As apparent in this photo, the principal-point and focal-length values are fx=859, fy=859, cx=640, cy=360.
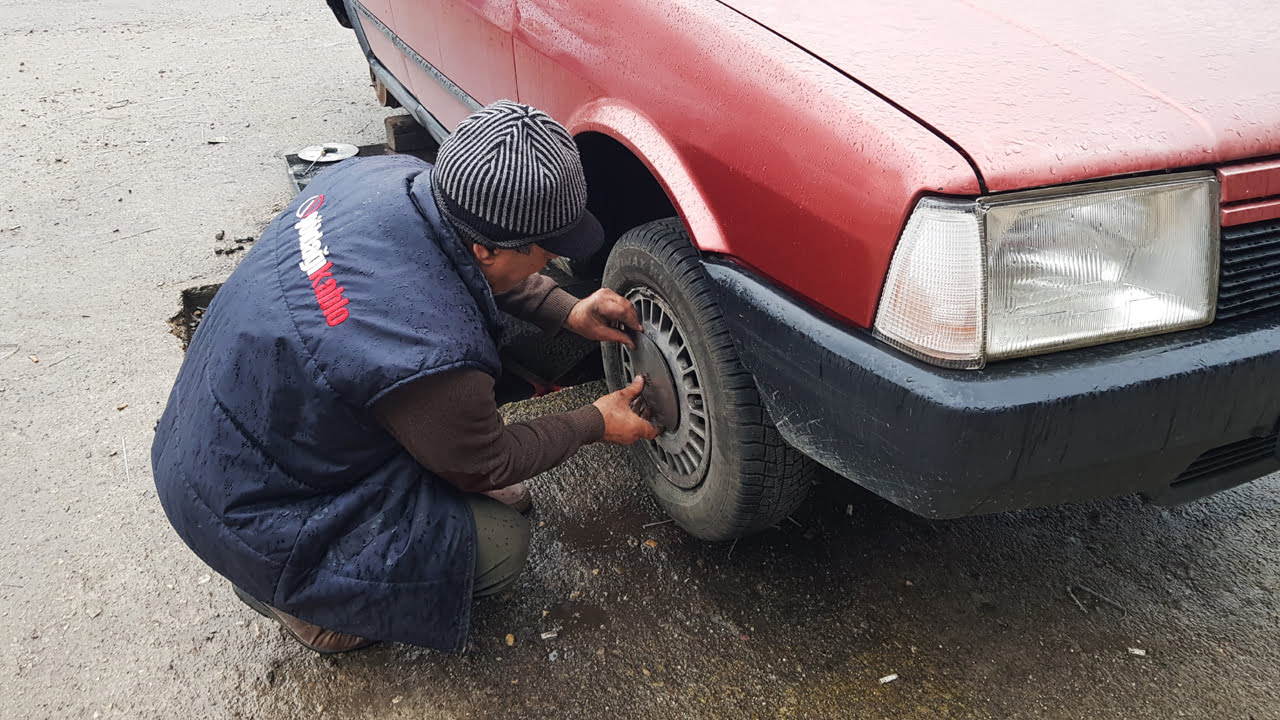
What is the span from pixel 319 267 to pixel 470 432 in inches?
16.0

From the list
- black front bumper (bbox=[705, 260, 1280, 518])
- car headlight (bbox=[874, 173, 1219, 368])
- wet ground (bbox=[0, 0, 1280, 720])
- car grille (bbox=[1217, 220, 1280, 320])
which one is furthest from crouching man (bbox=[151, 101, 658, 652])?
car grille (bbox=[1217, 220, 1280, 320])

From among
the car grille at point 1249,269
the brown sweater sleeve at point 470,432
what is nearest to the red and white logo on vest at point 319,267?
the brown sweater sleeve at point 470,432

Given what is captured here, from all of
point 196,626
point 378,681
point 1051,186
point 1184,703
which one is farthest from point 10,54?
point 1184,703

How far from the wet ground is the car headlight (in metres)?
0.84

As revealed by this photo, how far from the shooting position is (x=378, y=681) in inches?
71.2

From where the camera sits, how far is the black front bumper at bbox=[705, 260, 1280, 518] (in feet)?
4.15

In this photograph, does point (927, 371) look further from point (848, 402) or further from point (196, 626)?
point (196, 626)

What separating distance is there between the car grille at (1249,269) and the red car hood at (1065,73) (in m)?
0.12

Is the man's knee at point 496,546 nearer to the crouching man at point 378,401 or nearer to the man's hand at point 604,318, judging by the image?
the crouching man at point 378,401

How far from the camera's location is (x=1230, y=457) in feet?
5.05

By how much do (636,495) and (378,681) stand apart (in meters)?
0.81

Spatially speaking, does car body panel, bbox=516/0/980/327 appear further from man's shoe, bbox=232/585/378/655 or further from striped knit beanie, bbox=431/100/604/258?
man's shoe, bbox=232/585/378/655

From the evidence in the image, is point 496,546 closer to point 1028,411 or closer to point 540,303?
point 540,303

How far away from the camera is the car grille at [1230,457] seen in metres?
1.52
